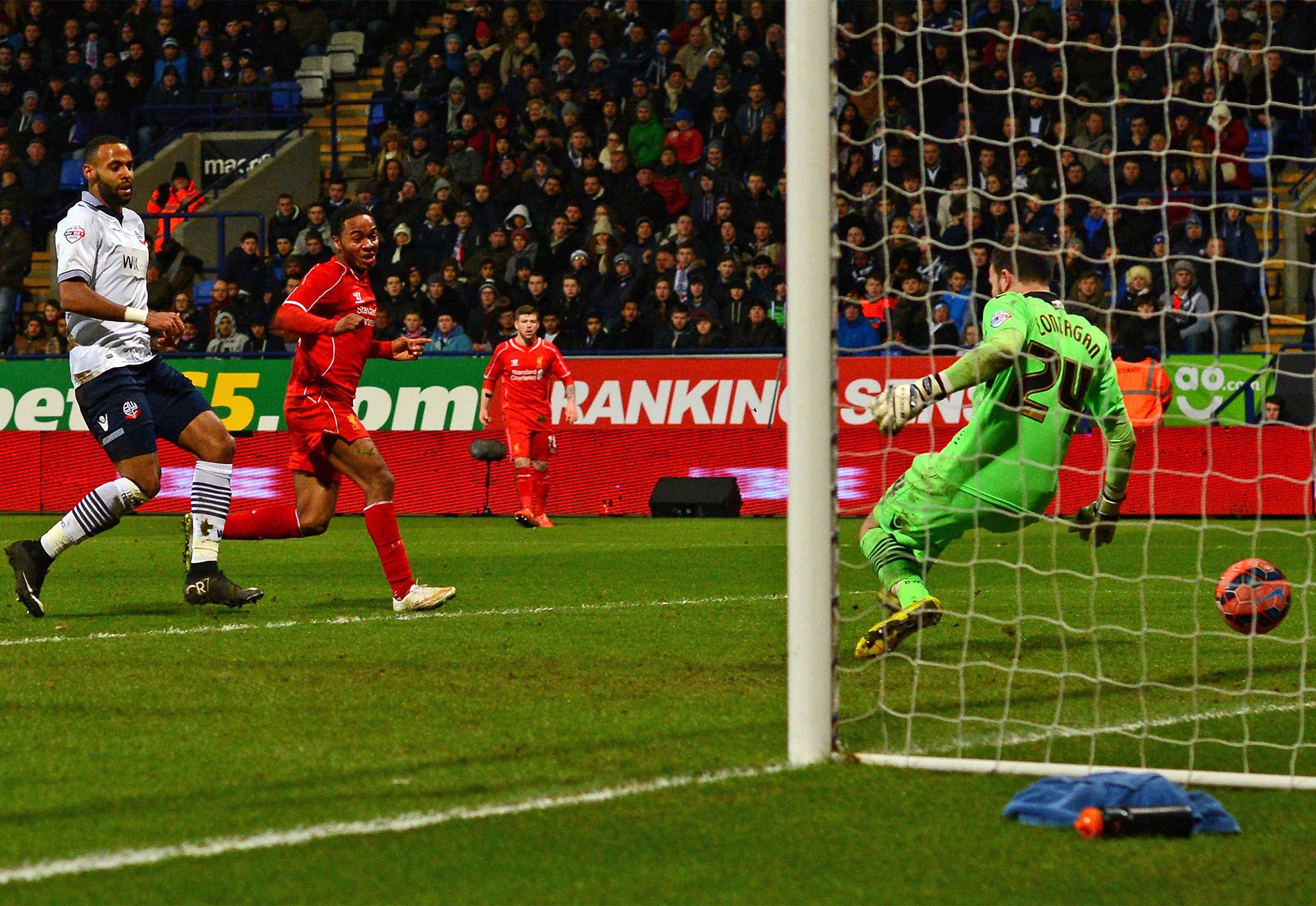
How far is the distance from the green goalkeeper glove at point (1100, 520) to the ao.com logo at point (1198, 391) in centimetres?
1053

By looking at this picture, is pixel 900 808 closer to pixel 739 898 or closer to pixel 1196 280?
pixel 739 898

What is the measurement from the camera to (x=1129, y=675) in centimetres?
691

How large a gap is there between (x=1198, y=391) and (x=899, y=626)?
11537 mm

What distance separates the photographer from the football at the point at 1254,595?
7.27m

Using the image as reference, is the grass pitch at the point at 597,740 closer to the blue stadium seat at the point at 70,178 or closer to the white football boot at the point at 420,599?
the white football boot at the point at 420,599

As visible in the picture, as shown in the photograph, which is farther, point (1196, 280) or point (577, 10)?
point (577, 10)

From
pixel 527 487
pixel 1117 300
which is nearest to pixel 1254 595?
pixel 1117 300

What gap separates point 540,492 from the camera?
16.8m

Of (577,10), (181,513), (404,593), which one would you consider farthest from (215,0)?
(404,593)

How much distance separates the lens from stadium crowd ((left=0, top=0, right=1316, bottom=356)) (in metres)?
16.9

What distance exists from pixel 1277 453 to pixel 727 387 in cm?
549

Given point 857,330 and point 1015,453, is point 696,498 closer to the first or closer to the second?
point 857,330

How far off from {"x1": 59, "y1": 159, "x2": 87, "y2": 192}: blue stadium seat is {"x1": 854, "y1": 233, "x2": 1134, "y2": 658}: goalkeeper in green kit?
20.2 m

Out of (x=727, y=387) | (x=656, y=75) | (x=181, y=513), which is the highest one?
(x=656, y=75)
